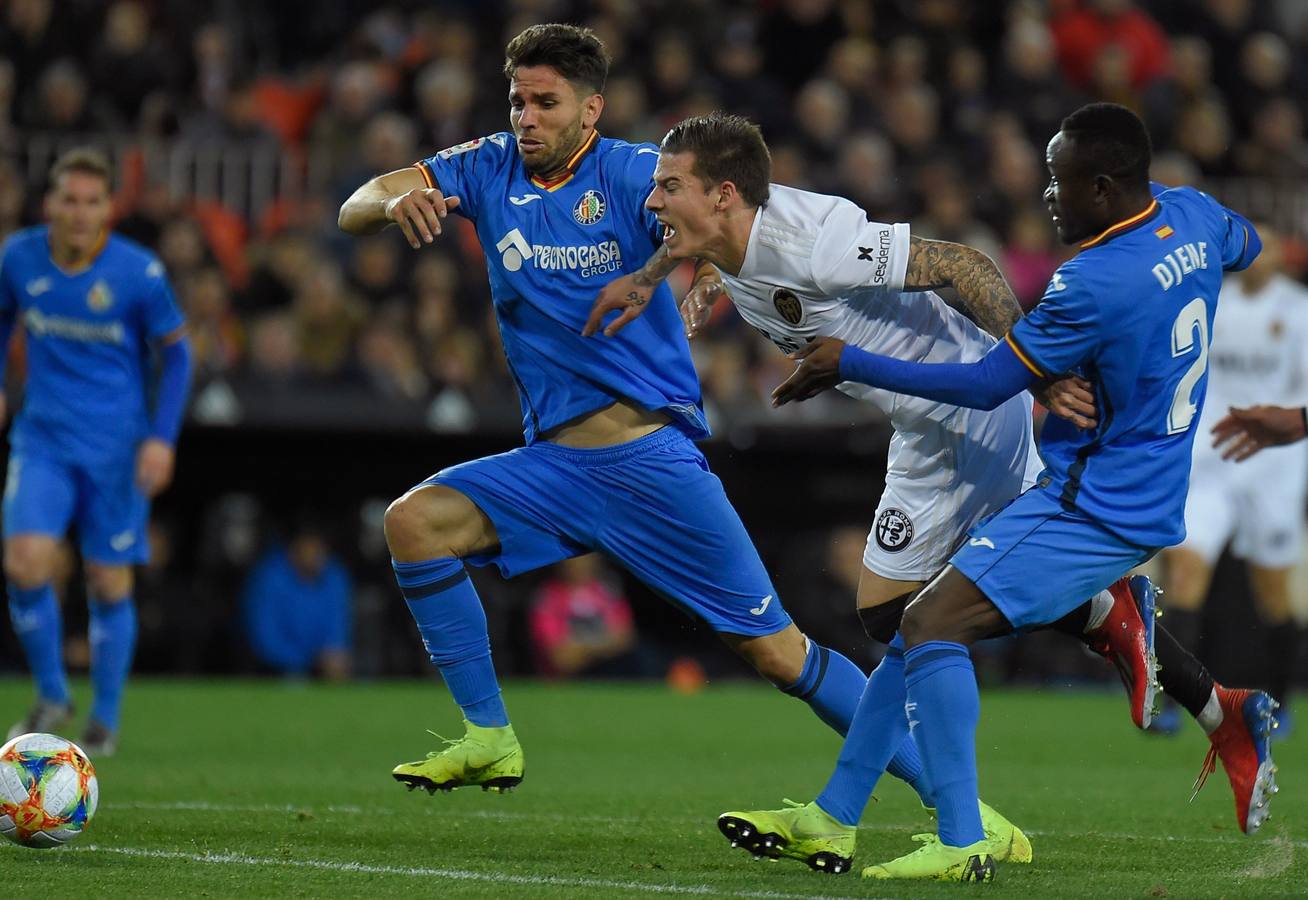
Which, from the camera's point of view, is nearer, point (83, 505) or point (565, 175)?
point (565, 175)

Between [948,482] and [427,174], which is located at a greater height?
[427,174]

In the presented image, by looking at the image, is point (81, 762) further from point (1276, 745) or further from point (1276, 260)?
point (1276, 260)

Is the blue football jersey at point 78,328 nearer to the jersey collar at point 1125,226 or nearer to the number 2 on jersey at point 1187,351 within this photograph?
the jersey collar at point 1125,226

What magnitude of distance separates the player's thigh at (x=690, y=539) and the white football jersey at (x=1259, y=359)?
5361 millimetres

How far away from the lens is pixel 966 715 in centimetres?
538

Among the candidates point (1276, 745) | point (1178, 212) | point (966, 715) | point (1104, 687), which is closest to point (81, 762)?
point (966, 715)

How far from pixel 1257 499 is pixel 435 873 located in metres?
6.89

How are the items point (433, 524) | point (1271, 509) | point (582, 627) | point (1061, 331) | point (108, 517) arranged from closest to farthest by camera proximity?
point (1061, 331) < point (433, 524) < point (108, 517) < point (1271, 509) < point (582, 627)

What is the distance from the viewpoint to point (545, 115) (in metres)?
6.29

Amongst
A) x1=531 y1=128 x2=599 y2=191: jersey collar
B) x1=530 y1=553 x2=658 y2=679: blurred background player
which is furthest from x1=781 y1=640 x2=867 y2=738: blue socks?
x1=530 y1=553 x2=658 y2=679: blurred background player

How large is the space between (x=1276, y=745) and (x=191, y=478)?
300 inches

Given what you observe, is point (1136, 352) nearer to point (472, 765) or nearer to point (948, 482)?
point (948, 482)

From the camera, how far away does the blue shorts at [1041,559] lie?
5445 mm

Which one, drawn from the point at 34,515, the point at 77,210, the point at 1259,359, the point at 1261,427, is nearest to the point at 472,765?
the point at 1261,427
